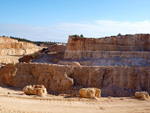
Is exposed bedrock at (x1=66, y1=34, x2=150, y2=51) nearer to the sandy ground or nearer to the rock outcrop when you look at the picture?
the rock outcrop

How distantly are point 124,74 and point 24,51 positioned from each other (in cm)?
5110

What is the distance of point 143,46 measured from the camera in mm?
33750

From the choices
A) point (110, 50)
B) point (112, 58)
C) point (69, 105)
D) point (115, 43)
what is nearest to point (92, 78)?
point (112, 58)

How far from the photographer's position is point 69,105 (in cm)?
1170

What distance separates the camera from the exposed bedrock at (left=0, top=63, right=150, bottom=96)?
21.6 metres

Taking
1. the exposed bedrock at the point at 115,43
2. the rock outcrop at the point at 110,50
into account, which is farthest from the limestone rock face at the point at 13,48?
the exposed bedrock at the point at 115,43

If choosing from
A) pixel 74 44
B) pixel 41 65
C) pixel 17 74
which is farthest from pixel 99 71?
pixel 74 44

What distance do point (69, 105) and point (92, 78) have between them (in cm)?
1118

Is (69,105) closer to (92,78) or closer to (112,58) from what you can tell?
(92,78)

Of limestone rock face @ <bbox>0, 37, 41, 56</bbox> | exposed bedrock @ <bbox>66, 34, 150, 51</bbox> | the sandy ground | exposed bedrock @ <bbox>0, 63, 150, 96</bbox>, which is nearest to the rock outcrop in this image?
exposed bedrock @ <bbox>66, 34, 150, 51</bbox>

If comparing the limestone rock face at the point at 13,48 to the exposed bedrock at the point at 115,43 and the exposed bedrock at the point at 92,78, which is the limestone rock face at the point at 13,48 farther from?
the exposed bedrock at the point at 92,78

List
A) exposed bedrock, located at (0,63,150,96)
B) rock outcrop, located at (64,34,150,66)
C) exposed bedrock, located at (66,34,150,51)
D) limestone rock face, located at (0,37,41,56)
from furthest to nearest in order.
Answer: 1. limestone rock face, located at (0,37,41,56)
2. exposed bedrock, located at (66,34,150,51)
3. rock outcrop, located at (64,34,150,66)
4. exposed bedrock, located at (0,63,150,96)

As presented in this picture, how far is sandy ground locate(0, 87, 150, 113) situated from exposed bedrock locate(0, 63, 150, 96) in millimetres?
8354

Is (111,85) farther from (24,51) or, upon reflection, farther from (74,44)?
(24,51)
